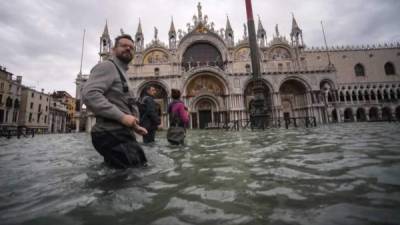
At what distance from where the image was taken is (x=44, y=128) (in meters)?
33.0

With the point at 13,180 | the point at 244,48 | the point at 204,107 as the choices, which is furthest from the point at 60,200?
the point at 244,48

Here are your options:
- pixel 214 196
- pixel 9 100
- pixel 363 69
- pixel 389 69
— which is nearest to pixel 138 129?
pixel 214 196

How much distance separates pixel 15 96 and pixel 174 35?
24.5m

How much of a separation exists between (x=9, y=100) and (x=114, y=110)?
3478cm

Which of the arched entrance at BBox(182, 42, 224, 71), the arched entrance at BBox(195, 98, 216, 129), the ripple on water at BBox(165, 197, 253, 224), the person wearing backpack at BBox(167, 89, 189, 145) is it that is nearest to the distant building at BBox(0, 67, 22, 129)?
the arched entrance at BBox(182, 42, 224, 71)

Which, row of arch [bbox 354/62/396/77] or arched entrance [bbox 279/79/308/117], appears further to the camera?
row of arch [bbox 354/62/396/77]

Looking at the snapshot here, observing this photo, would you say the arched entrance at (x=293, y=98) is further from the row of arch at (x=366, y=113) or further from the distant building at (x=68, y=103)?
the distant building at (x=68, y=103)

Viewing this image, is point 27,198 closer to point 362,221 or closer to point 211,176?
point 211,176

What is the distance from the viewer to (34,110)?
30.6m

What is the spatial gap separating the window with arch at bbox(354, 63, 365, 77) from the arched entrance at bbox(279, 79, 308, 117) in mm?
15763

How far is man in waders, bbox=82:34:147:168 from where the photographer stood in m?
1.97

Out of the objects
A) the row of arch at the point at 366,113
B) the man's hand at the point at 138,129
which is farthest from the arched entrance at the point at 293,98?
the man's hand at the point at 138,129

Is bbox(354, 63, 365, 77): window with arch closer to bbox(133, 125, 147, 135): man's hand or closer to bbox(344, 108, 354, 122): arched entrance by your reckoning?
bbox(344, 108, 354, 122): arched entrance

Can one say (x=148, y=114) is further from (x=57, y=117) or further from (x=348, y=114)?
(x=57, y=117)
